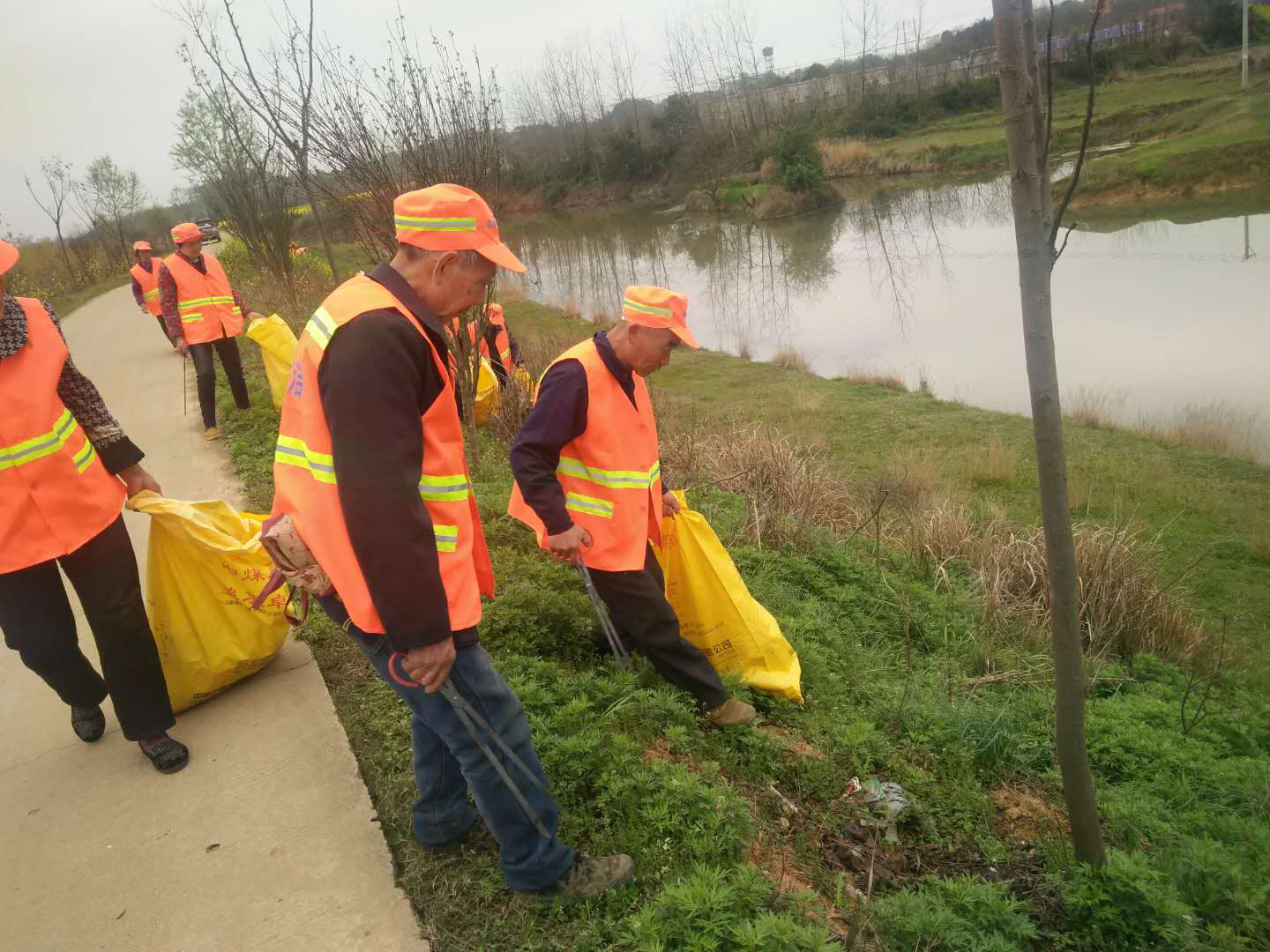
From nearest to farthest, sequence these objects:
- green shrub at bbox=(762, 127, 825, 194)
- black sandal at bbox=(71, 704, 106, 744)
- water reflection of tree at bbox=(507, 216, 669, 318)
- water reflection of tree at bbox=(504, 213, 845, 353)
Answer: black sandal at bbox=(71, 704, 106, 744)
water reflection of tree at bbox=(504, 213, 845, 353)
water reflection of tree at bbox=(507, 216, 669, 318)
green shrub at bbox=(762, 127, 825, 194)

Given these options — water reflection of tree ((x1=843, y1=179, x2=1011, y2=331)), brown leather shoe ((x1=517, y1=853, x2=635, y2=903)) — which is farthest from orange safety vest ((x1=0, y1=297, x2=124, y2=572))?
water reflection of tree ((x1=843, y1=179, x2=1011, y2=331))

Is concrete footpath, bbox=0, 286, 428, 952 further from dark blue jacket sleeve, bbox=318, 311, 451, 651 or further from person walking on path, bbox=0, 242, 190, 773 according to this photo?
dark blue jacket sleeve, bbox=318, 311, 451, 651

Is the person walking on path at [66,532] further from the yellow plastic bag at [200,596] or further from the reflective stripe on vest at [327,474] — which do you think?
the reflective stripe on vest at [327,474]

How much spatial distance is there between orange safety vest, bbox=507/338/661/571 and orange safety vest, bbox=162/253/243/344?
5180 millimetres

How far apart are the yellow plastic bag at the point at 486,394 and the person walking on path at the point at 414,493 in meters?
5.03

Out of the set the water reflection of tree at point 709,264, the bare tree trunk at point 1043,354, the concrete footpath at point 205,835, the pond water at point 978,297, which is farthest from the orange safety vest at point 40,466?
the water reflection of tree at point 709,264

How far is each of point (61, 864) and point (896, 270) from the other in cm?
→ 1987

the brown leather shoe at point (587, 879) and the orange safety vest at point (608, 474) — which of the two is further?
the orange safety vest at point (608, 474)

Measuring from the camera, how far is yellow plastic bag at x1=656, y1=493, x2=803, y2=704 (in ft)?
11.8

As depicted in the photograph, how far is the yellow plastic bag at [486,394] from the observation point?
732 cm

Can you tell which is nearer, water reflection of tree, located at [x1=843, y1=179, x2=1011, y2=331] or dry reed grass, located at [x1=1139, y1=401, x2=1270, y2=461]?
dry reed grass, located at [x1=1139, y1=401, x2=1270, y2=461]

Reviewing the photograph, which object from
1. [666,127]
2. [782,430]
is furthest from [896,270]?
[666,127]

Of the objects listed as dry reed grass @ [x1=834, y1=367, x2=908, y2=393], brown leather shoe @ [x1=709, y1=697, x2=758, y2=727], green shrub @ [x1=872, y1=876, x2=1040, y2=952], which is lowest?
dry reed grass @ [x1=834, y1=367, x2=908, y2=393]

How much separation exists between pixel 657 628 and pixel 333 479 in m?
1.60
